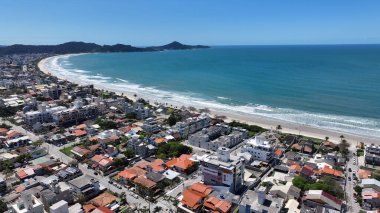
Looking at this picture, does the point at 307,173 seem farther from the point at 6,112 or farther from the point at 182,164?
the point at 6,112

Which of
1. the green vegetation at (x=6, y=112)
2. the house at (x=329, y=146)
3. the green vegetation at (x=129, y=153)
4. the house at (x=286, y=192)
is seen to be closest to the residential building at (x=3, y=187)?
the green vegetation at (x=129, y=153)

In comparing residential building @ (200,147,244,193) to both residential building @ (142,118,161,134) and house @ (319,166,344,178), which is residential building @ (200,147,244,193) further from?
residential building @ (142,118,161,134)

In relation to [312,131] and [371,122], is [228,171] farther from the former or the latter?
[371,122]

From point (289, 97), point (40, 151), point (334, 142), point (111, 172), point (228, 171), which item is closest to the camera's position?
point (228, 171)

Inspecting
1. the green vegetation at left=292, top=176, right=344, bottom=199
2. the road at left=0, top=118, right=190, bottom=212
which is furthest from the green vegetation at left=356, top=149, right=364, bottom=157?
the road at left=0, top=118, right=190, bottom=212

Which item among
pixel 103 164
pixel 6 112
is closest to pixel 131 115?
pixel 103 164

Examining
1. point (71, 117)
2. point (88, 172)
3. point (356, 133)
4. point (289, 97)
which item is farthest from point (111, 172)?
point (289, 97)
